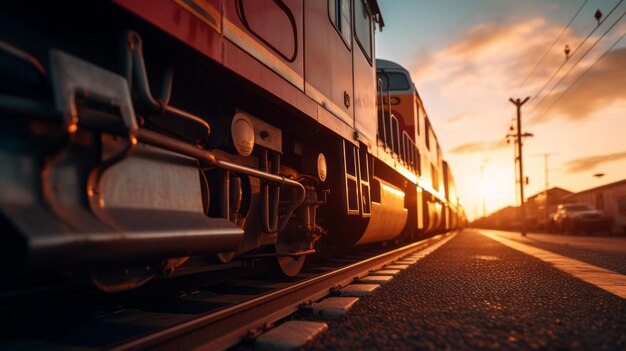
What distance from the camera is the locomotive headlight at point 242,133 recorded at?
269 cm

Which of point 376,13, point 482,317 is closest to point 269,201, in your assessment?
point 482,317

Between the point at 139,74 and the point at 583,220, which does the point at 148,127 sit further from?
the point at 583,220

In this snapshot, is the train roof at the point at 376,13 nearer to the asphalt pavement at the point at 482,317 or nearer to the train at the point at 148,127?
the train at the point at 148,127

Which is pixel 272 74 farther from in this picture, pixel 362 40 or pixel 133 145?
pixel 362 40

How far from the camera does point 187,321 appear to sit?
2.18 metres

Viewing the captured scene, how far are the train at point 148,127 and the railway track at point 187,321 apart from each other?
30 cm

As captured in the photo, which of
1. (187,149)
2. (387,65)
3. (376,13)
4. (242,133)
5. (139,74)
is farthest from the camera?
(387,65)

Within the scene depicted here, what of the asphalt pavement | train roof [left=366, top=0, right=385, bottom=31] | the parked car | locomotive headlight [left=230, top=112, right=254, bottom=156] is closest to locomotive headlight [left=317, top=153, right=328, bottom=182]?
the asphalt pavement

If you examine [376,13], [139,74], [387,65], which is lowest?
[139,74]

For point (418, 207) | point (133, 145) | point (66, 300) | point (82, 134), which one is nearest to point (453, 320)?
point (133, 145)

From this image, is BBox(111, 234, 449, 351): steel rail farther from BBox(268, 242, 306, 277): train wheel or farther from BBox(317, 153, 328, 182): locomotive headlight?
BBox(317, 153, 328, 182): locomotive headlight

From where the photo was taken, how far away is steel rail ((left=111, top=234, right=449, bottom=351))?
1945mm

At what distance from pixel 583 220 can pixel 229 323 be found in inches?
908

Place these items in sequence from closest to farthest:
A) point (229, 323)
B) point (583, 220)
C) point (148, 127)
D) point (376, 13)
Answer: point (148, 127), point (229, 323), point (376, 13), point (583, 220)
